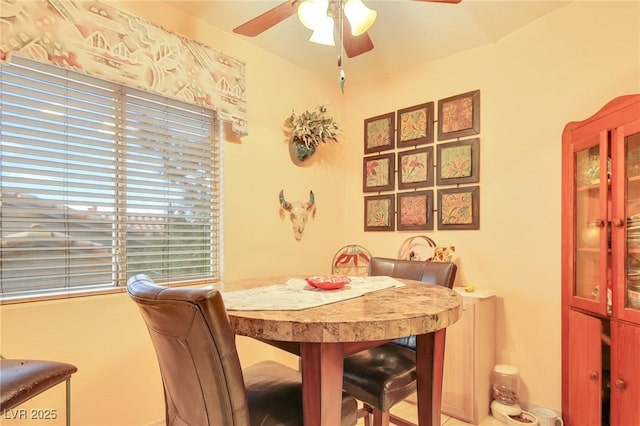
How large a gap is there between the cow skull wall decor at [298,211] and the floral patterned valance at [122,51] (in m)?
0.68

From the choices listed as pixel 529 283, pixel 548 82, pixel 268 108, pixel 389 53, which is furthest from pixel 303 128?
pixel 529 283

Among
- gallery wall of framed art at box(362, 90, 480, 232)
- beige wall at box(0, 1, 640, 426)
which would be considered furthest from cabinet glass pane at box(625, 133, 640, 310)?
gallery wall of framed art at box(362, 90, 480, 232)

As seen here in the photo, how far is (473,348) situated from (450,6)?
83.0 inches

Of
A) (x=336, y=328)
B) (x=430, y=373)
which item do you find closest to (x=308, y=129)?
(x=430, y=373)

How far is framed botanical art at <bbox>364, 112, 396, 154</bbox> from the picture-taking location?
9.72ft

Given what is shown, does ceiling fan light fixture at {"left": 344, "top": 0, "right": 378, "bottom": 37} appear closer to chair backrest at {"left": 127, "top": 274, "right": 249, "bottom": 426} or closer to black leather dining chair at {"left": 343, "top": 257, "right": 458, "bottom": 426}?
black leather dining chair at {"left": 343, "top": 257, "right": 458, "bottom": 426}

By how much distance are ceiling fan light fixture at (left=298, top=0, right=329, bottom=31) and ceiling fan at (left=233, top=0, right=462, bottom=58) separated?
1.2 inches

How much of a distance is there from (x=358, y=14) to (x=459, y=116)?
54.4 inches

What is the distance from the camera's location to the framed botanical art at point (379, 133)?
2963 millimetres

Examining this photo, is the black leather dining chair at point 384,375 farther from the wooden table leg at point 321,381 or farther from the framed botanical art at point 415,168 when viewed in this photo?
the framed botanical art at point 415,168

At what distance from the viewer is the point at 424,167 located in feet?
8.98

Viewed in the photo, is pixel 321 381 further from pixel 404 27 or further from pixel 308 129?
pixel 404 27

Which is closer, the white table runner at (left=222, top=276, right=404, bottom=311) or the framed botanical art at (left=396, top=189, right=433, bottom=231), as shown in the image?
the white table runner at (left=222, top=276, right=404, bottom=311)

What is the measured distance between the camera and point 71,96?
176cm
